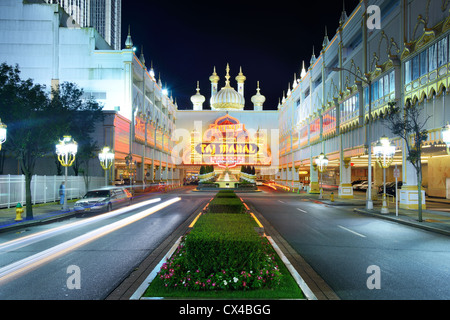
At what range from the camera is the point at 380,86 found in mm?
26359

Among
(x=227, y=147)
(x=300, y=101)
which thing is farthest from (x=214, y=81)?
(x=300, y=101)

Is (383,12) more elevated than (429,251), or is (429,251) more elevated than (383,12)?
(383,12)

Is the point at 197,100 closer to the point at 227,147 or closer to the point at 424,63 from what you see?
the point at 227,147

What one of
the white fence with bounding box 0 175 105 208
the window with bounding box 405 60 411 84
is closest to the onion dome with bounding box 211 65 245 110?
the white fence with bounding box 0 175 105 208

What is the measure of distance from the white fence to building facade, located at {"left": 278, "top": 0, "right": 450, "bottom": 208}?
72.8 feet

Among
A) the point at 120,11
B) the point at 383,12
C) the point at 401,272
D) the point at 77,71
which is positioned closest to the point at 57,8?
the point at 77,71

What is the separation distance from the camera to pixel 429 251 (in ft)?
33.7

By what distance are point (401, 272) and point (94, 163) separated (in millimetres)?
35609

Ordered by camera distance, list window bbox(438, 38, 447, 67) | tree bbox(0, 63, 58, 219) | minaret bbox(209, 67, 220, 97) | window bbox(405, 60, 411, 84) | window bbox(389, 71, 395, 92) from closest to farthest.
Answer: tree bbox(0, 63, 58, 219) < window bbox(438, 38, 447, 67) < window bbox(405, 60, 411, 84) < window bbox(389, 71, 395, 92) < minaret bbox(209, 67, 220, 97)

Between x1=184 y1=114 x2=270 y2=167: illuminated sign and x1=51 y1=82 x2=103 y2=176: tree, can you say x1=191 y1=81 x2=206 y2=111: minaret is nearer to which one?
x1=184 y1=114 x2=270 y2=167: illuminated sign

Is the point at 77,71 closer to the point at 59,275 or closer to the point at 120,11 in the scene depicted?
the point at 59,275

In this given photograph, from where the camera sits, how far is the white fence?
22.8 meters

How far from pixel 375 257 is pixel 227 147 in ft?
249

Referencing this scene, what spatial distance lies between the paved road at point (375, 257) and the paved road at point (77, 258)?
178 inches
